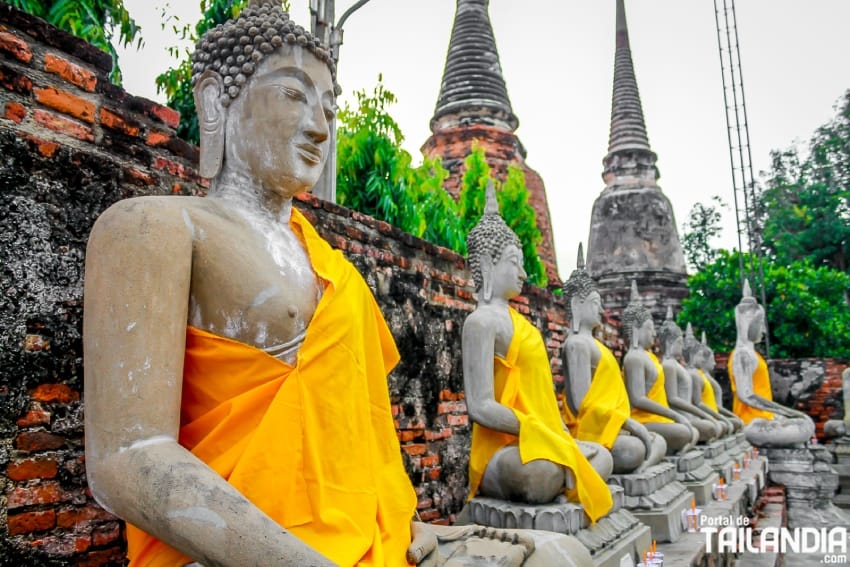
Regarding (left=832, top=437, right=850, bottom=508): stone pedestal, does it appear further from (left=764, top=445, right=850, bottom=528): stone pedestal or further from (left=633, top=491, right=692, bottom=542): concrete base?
(left=633, top=491, right=692, bottom=542): concrete base

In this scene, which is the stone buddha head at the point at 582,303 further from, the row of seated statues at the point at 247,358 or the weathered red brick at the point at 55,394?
the weathered red brick at the point at 55,394

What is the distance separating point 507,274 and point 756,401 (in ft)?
25.7

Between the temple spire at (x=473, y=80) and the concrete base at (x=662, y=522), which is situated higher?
the temple spire at (x=473, y=80)

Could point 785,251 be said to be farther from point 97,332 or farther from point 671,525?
point 97,332

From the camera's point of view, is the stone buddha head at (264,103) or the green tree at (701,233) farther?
the green tree at (701,233)

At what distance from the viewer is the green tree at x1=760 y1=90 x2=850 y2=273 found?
63.1ft

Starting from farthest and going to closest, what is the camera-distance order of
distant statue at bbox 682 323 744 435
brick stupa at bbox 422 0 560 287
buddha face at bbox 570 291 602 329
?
1. brick stupa at bbox 422 0 560 287
2. distant statue at bbox 682 323 744 435
3. buddha face at bbox 570 291 602 329

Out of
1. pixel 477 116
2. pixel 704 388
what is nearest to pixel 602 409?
pixel 704 388

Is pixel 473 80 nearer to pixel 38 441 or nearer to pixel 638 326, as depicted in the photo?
pixel 638 326

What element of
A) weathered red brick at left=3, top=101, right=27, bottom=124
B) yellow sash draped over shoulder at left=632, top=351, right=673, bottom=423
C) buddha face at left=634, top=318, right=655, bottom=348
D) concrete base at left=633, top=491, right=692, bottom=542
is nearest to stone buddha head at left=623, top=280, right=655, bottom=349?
buddha face at left=634, top=318, right=655, bottom=348

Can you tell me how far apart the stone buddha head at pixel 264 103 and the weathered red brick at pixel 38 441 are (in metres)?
1.08

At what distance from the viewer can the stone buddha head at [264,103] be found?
1.77 metres

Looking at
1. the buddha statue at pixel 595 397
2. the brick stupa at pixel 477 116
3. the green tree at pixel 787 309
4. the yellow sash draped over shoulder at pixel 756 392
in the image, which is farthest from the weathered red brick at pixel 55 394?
the green tree at pixel 787 309

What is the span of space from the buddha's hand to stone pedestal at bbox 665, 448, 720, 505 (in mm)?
4332
